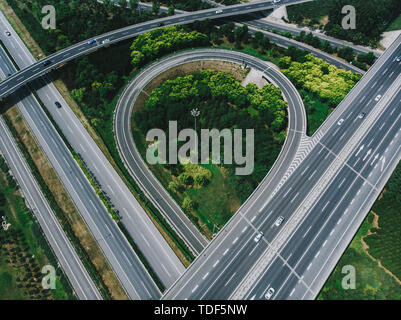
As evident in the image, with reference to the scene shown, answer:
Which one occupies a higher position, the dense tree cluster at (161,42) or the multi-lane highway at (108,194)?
the dense tree cluster at (161,42)

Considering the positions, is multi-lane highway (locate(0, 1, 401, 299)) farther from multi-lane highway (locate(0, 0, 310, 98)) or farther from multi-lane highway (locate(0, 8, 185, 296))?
multi-lane highway (locate(0, 0, 310, 98))

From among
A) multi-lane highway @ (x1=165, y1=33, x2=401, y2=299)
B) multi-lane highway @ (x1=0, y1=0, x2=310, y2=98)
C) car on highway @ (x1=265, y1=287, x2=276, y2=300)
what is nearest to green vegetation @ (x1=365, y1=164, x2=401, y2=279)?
multi-lane highway @ (x1=165, y1=33, x2=401, y2=299)

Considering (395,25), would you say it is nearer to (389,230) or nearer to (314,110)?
(314,110)

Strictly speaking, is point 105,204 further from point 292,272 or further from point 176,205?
point 292,272

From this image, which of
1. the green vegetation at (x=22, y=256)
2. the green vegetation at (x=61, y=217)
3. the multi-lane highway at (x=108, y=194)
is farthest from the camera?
the multi-lane highway at (x=108, y=194)

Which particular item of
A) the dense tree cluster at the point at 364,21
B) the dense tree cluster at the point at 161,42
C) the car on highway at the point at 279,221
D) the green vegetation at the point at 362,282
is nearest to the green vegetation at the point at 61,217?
the car on highway at the point at 279,221

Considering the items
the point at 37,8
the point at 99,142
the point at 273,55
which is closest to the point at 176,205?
the point at 99,142

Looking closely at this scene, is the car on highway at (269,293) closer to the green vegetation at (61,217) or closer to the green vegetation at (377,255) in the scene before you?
the green vegetation at (377,255)

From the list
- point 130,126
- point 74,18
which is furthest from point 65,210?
point 74,18
